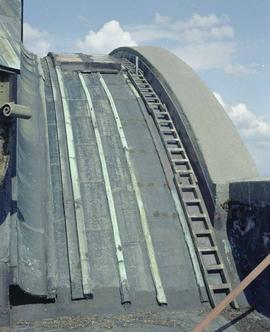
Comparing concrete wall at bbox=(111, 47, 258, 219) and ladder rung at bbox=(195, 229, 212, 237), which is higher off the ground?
concrete wall at bbox=(111, 47, 258, 219)

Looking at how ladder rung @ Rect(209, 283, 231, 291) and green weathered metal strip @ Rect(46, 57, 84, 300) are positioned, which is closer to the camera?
green weathered metal strip @ Rect(46, 57, 84, 300)

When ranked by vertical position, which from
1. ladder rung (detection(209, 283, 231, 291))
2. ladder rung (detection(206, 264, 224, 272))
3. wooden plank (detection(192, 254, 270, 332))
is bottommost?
wooden plank (detection(192, 254, 270, 332))

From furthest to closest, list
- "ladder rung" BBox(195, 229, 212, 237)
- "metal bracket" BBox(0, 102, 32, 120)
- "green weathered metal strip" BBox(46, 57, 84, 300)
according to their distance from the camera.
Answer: "ladder rung" BBox(195, 229, 212, 237) < "green weathered metal strip" BBox(46, 57, 84, 300) < "metal bracket" BBox(0, 102, 32, 120)

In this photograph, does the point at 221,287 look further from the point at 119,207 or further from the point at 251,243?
the point at 119,207

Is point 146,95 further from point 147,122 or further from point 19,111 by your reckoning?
point 19,111

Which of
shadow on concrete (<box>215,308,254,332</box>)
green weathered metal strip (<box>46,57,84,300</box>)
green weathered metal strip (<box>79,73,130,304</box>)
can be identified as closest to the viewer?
shadow on concrete (<box>215,308,254,332</box>)

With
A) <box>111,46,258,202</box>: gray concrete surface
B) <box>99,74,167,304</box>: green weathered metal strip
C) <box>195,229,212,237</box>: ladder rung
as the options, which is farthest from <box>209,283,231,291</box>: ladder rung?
<box>111,46,258,202</box>: gray concrete surface

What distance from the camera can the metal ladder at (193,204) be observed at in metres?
8.34

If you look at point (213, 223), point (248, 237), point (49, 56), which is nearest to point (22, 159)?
point (213, 223)

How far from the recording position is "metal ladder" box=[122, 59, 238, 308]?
8.34 metres

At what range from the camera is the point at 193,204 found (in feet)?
31.4

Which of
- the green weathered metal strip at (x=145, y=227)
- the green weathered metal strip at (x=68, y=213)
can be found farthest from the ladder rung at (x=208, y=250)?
the green weathered metal strip at (x=68, y=213)

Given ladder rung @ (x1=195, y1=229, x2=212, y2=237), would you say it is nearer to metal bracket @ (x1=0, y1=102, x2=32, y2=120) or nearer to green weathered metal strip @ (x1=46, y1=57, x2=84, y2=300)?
green weathered metal strip @ (x1=46, y1=57, x2=84, y2=300)

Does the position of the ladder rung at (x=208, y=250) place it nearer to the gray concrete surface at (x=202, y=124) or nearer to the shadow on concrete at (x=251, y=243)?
the shadow on concrete at (x=251, y=243)
